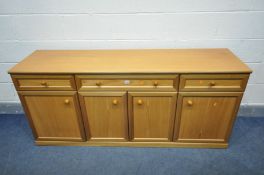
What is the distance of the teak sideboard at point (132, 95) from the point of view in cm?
128

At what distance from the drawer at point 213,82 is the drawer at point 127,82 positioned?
0.26 ft

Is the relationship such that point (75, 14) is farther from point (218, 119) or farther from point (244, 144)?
point (244, 144)

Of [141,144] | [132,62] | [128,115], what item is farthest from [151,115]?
[132,62]

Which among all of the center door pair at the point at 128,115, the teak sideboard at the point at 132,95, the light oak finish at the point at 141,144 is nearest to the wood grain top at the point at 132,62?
the teak sideboard at the point at 132,95

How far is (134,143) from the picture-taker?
1.63 m

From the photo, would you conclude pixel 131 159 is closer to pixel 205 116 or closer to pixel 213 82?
pixel 205 116

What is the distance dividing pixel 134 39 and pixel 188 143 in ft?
3.44

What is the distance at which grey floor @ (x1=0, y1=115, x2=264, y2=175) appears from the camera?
1.45 metres

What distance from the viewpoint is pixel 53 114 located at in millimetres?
1491

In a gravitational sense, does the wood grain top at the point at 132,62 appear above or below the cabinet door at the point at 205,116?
above

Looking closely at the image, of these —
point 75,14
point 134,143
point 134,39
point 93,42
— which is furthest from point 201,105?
point 75,14

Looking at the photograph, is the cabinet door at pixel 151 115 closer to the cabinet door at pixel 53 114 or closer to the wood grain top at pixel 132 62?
the wood grain top at pixel 132 62

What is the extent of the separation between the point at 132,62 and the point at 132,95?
0.82 ft

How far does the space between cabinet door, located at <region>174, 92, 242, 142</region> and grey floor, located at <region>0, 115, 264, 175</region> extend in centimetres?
15
